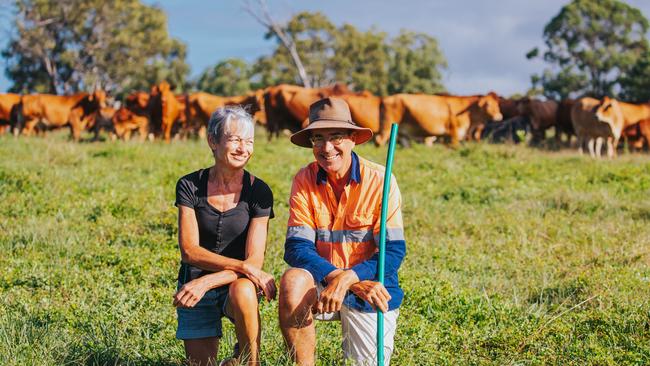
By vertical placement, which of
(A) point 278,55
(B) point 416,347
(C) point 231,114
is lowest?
(B) point 416,347

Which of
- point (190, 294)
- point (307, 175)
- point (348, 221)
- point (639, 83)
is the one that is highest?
point (639, 83)

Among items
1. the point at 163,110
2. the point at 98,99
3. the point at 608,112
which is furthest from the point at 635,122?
the point at 98,99

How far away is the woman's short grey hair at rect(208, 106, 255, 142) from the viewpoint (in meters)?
4.08

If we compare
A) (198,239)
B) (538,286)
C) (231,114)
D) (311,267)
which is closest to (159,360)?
(198,239)

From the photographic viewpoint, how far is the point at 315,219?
416 cm

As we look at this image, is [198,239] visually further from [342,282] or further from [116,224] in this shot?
[116,224]

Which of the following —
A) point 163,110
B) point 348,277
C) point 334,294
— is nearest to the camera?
point 334,294

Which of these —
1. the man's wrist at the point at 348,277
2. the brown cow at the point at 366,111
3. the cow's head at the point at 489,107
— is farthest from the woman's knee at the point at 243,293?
the cow's head at the point at 489,107

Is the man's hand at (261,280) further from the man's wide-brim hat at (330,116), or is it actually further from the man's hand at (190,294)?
the man's wide-brim hat at (330,116)

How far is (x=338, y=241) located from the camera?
4.12 meters

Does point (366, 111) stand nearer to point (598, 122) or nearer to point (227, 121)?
point (598, 122)

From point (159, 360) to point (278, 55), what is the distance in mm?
42300

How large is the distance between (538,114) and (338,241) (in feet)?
72.2

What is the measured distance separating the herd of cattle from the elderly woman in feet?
46.1
